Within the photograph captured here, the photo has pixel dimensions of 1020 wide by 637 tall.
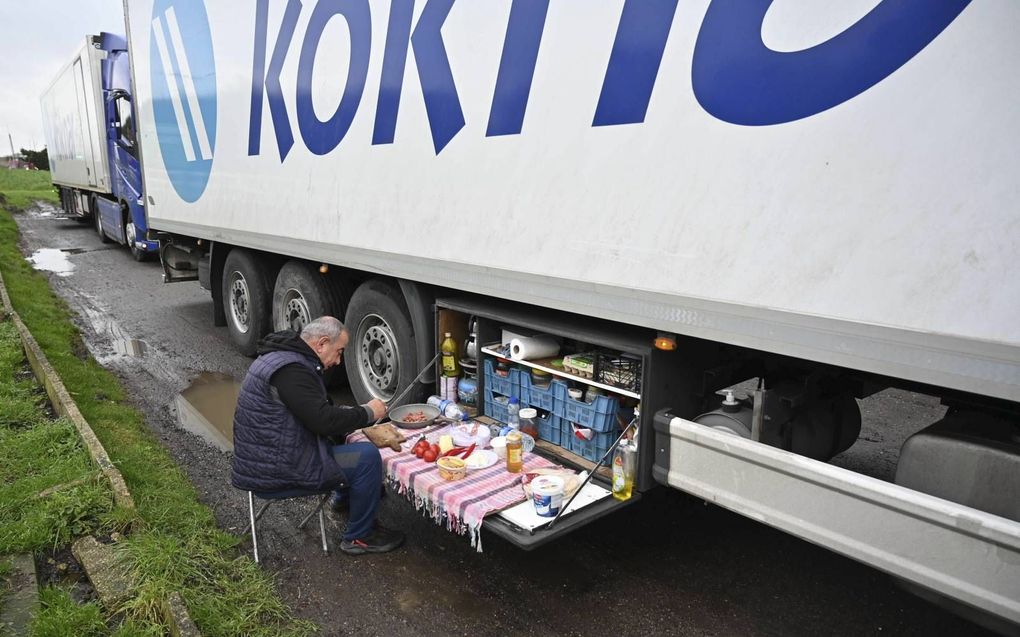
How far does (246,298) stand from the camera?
684 cm

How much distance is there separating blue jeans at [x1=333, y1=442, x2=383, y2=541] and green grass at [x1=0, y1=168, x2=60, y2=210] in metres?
27.1

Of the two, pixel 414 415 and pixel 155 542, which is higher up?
pixel 414 415

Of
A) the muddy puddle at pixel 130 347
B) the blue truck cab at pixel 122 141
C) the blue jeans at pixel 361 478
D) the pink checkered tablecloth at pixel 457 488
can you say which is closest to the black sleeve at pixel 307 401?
the blue jeans at pixel 361 478

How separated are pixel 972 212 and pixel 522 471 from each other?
2.18 metres

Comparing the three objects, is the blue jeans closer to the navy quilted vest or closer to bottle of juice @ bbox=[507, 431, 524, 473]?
the navy quilted vest

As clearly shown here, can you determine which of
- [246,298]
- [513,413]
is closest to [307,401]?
[513,413]

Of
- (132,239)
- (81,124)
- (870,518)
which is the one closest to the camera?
(870,518)

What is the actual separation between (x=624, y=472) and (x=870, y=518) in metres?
1.09

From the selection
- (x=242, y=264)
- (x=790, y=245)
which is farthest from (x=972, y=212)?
(x=242, y=264)

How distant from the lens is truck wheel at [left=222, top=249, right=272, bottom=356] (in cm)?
653

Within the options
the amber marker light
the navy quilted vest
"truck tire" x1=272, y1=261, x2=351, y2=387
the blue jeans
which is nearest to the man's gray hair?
the navy quilted vest

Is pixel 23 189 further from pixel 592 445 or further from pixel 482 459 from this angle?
pixel 592 445

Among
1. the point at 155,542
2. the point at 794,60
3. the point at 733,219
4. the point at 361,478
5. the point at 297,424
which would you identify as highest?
the point at 794,60

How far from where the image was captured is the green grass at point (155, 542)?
9.01 feet
